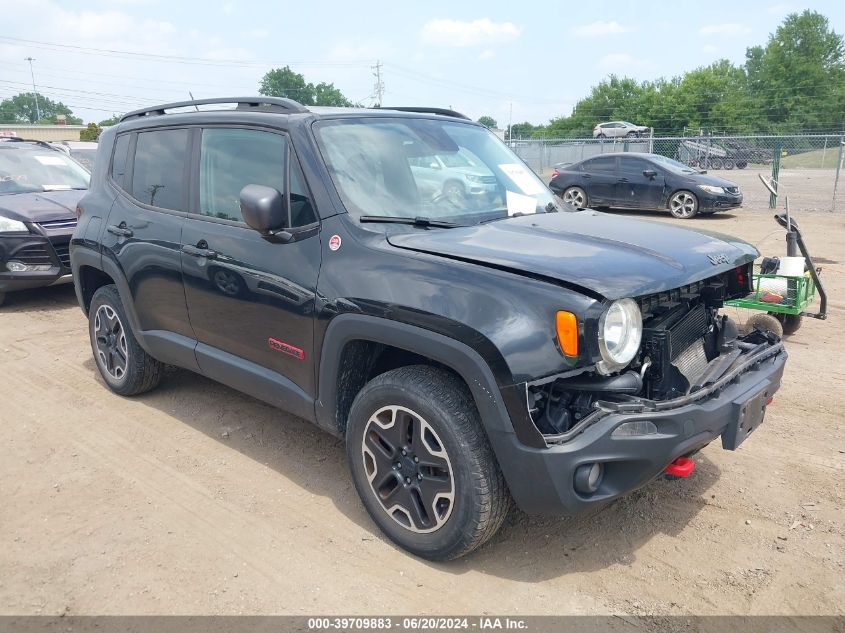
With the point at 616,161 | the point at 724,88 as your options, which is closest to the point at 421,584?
the point at 616,161

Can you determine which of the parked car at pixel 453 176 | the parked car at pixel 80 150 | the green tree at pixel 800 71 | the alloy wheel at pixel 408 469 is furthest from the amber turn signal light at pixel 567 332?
the green tree at pixel 800 71

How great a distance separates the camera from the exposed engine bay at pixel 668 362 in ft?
8.96

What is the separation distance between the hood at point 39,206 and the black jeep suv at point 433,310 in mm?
3917

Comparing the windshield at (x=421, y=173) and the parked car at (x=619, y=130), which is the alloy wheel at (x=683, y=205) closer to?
the windshield at (x=421, y=173)

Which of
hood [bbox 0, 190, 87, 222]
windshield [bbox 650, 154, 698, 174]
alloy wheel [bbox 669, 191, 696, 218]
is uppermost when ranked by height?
hood [bbox 0, 190, 87, 222]

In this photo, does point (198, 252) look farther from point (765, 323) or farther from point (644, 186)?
point (644, 186)

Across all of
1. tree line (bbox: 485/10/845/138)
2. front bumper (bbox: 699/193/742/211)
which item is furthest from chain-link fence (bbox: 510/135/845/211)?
tree line (bbox: 485/10/845/138)

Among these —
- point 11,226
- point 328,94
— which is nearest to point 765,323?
point 11,226

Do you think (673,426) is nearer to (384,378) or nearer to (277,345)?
(384,378)

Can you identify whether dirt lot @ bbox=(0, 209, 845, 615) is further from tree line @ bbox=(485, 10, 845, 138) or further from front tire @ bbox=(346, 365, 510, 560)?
tree line @ bbox=(485, 10, 845, 138)

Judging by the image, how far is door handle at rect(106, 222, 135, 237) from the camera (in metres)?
Answer: 4.55

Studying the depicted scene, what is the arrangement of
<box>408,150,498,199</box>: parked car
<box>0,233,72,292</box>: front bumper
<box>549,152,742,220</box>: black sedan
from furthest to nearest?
<box>549,152,742,220</box>: black sedan
<box>0,233,72,292</box>: front bumper
<box>408,150,498,199</box>: parked car

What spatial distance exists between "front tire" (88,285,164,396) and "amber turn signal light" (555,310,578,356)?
10.7ft

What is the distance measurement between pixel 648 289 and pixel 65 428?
3854mm
